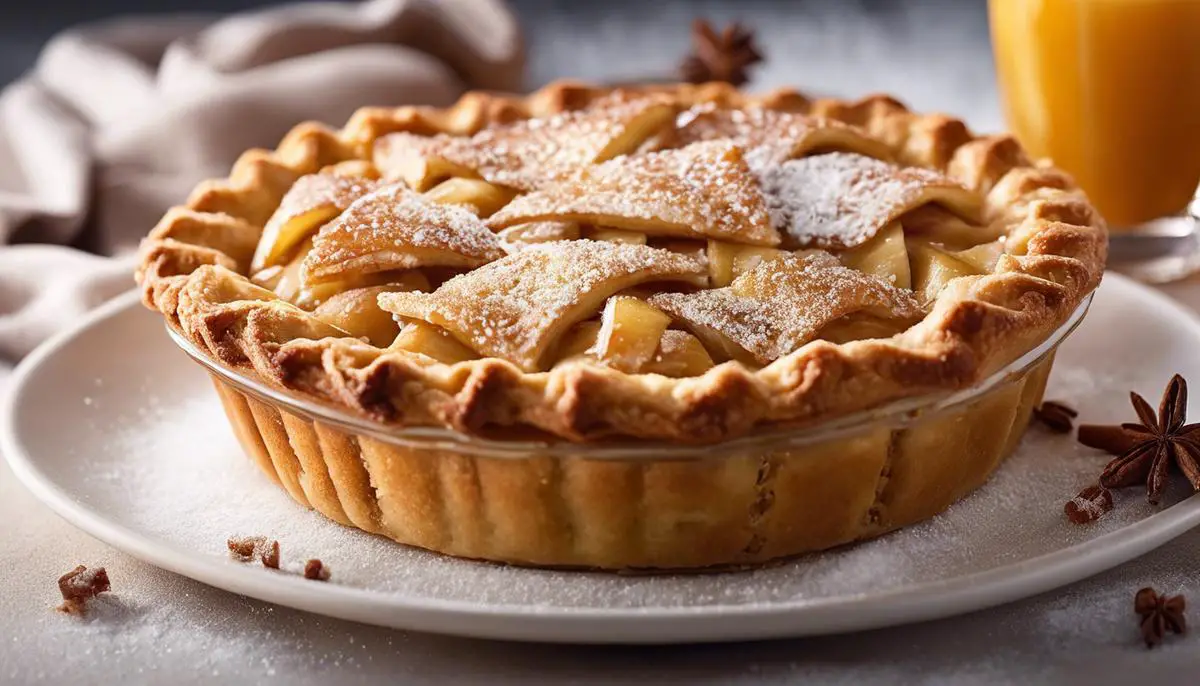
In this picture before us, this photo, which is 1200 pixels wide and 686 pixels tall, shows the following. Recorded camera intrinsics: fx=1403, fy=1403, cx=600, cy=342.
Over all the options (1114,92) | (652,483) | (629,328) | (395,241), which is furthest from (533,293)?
(1114,92)

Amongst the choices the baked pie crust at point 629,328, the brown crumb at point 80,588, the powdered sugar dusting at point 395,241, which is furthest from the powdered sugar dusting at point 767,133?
the brown crumb at point 80,588

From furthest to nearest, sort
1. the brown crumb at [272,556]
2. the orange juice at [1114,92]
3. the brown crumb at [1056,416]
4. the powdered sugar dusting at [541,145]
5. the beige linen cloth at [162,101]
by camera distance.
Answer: the beige linen cloth at [162,101] < the orange juice at [1114,92] < the powdered sugar dusting at [541,145] < the brown crumb at [1056,416] < the brown crumb at [272,556]

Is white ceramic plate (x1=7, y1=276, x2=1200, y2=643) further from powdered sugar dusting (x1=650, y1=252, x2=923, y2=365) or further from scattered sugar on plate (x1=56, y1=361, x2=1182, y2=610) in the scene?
powdered sugar dusting (x1=650, y1=252, x2=923, y2=365)

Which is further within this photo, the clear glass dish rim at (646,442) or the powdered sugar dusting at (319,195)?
the powdered sugar dusting at (319,195)

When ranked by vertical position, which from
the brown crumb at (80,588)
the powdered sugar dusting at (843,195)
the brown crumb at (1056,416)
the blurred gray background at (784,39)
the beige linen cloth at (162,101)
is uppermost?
the powdered sugar dusting at (843,195)

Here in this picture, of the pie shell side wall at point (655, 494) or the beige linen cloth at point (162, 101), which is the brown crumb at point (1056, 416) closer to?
the pie shell side wall at point (655, 494)

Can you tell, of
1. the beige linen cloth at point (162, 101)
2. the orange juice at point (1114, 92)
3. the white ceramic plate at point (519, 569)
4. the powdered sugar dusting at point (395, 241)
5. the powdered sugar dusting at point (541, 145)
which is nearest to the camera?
the white ceramic plate at point (519, 569)

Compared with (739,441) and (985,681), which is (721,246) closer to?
(739,441)

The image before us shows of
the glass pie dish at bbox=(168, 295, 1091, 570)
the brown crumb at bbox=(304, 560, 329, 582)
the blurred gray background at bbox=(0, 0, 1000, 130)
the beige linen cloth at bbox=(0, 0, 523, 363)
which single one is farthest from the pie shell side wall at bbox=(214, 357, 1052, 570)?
the blurred gray background at bbox=(0, 0, 1000, 130)
